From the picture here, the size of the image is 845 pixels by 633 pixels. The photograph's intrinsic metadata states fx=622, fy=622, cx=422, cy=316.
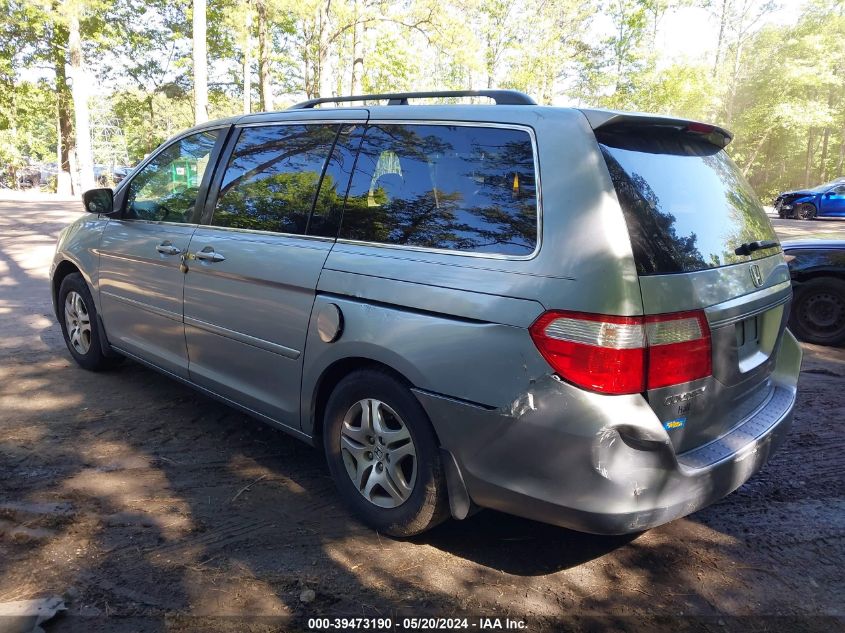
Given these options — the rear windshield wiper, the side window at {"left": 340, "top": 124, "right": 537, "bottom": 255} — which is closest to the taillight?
the side window at {"left": 340, "top": 124, "right": 537, "bottom": 255}

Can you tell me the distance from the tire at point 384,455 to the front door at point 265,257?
344 millimetres

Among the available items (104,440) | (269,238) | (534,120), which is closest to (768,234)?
(534,120)

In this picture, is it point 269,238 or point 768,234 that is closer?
point 768,234

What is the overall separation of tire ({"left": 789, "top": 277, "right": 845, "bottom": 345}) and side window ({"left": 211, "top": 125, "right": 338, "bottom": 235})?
5.28 meters

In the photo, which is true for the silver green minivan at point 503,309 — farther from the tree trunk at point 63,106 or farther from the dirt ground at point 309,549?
the tree trunk at point 63,106

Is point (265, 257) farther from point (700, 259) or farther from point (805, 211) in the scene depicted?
point (805, 211)

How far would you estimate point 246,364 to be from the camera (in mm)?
3357

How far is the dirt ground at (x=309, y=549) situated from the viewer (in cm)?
239

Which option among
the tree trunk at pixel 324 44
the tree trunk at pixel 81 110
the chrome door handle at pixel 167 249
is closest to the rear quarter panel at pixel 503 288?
the chrome door handle at pixel 167 249

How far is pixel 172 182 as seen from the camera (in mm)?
4125

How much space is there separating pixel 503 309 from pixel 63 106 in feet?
118

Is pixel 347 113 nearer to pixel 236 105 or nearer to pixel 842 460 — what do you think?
pixel 842 460

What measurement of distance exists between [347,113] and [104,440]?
244cm

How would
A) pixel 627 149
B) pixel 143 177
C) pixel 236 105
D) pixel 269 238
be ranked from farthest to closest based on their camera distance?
pixel 236 105 → pixel 143 177 → pixel 269 238 → pixel 627 149
